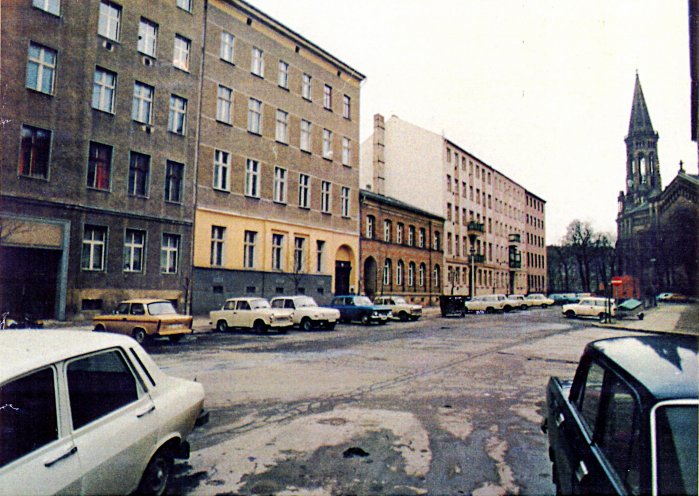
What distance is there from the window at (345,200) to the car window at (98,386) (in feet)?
102

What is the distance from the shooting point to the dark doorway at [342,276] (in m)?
33.8

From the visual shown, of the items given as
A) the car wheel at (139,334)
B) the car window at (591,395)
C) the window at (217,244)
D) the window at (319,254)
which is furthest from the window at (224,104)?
the car window at (591,395)

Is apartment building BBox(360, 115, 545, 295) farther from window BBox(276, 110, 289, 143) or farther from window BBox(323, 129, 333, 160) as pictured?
window BBox(276, 110, 289, 143)

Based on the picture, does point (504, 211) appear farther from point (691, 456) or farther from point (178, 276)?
point (691, 456)

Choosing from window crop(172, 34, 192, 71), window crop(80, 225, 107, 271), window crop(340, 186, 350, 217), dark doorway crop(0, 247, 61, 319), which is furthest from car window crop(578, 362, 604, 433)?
window crop(340, 186, 350, 217)

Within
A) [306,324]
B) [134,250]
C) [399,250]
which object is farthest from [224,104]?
[399,250]

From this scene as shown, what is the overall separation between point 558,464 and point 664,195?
6539cm

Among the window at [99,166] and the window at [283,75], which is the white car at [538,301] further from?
the window at [99,166]

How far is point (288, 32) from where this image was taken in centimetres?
3019

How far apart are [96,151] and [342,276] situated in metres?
18.2

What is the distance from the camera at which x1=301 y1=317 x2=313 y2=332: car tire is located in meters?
20.6

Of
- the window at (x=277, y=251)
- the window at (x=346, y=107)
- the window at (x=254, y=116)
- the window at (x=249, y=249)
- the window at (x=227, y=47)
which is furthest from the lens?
the window at (x=346, y=107)

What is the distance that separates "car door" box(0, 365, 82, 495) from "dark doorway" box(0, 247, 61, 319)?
17925 mm

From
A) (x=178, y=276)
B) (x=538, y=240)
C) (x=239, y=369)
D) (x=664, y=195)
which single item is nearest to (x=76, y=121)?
(x=178, y=276)
